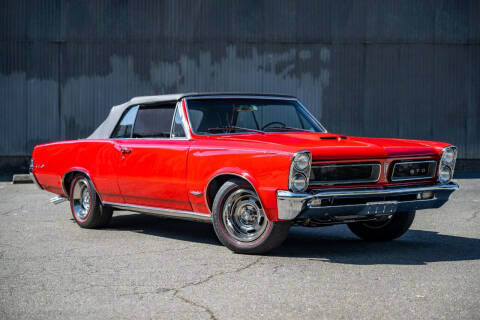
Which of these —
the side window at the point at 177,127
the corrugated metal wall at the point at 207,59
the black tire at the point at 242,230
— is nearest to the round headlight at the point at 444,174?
the black tire at the point at 242,230

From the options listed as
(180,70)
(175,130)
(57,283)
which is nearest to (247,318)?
(57,283)

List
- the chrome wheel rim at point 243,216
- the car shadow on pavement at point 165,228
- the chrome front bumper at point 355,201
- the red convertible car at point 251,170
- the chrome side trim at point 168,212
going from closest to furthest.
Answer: the chrome front bumper at point 355,201 < the red convertible car at point 251,170 < the chrome wheel rim at point 243,216 < the chrome side trim at point 168,212 < the car shadow on pavement at point 165,228

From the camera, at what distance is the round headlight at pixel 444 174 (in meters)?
6.24

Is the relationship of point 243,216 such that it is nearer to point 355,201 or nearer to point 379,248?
point 355,201

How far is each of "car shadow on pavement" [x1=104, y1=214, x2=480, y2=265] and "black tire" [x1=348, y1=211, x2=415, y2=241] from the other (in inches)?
3.8

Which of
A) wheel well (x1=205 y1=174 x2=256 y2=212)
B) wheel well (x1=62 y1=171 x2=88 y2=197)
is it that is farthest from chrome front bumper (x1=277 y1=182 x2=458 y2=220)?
wheel well (x1=62 y1=171 x2=88 y2=197)

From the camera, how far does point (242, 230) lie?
235 inches

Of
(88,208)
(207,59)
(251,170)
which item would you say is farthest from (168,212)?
(207,59)

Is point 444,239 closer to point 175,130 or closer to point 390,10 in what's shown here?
point 175,130

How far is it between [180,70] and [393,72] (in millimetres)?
5818

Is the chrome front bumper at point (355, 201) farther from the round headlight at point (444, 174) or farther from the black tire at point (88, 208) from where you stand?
the black tire at point (88, 208)

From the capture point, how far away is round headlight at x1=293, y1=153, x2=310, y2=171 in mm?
5402

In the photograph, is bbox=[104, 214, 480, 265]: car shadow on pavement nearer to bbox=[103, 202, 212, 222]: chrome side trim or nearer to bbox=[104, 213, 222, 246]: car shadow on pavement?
bbox=[104, 213, 222, 246]: car shadow on pavement

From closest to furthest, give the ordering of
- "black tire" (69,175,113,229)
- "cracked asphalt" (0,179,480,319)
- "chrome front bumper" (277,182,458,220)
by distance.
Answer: "cracked asphalt" (0,179,480,319), "chrome front bumper" (277,182,458,220), "black tire" (69,175,113,229)
